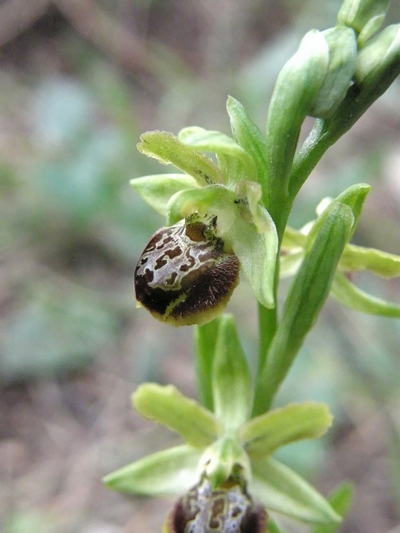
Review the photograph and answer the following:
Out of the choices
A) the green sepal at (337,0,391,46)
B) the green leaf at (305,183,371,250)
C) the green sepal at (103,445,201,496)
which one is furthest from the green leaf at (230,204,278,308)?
the green sepal at (103,445,201,496)

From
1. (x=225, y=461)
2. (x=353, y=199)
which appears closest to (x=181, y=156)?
(x=353, y=199)

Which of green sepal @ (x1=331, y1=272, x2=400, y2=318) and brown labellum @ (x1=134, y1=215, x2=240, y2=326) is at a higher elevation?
green sepal @ (x1=331, y1=272, x2=400, y2=318)

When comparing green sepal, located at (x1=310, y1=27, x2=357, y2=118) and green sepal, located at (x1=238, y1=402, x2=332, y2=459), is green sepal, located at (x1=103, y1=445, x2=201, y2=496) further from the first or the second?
green sepal, located at (x1=310, y1=27, x2=357, y2=118)

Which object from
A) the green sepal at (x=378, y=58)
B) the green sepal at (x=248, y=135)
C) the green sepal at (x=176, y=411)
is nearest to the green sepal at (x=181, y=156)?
the green sepal at (x=248, y=135)

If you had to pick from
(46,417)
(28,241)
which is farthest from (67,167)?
(46,417)

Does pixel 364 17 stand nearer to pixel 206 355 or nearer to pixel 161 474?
pixel 206 355

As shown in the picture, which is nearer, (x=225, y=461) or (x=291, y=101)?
(x=291, y=101)
